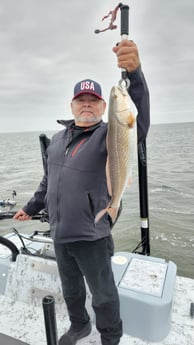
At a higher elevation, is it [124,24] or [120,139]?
[124,24]

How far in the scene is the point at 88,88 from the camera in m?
1.94

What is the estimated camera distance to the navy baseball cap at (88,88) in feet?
6.36

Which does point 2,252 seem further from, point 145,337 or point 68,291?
point 145,337

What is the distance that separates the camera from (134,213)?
32.4 ft

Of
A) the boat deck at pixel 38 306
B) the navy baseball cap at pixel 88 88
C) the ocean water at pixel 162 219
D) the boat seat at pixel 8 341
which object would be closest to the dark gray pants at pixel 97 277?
the boat deck at pixel 38 306

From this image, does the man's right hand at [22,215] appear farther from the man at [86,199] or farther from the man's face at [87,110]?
the man's face at [87,110]

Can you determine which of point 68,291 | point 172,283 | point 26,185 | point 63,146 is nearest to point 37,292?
point 68,291

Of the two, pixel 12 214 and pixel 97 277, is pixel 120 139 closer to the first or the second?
pixel 97 277

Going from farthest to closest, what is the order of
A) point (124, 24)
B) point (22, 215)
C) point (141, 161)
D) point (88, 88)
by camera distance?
1. point (141, 161)
2. point (22, 215)
3. point (88, 88)
4. point (124, 24)

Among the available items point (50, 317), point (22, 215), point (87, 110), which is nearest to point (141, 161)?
point (87, 110)

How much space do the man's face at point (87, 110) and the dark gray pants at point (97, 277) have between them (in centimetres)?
87

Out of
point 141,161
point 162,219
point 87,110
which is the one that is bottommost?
point 162,219

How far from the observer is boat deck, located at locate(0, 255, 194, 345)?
2.33 metres

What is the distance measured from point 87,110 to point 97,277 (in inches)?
48.4
